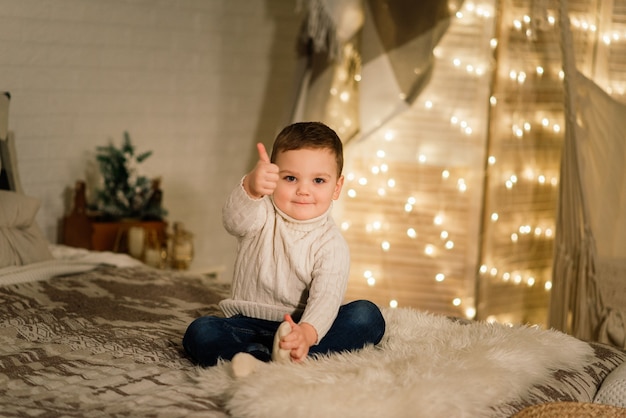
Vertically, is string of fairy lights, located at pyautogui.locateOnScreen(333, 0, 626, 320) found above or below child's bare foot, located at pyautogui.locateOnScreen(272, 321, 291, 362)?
above

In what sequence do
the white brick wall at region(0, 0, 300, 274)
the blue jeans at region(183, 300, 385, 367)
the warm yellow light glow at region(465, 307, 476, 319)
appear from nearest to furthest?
the blue jeans at region(183, 300, 385, 367) → the white brick wall at region(0, 0, 300, 274) → the warm yellow light glow at region(465, 307, 476, 319)

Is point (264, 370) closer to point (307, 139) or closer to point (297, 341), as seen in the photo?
point (297, 341)

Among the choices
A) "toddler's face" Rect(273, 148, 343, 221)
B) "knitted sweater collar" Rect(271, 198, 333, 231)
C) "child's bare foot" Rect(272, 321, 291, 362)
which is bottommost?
"child's bare foot" Rect(272, 321, 291, 362)

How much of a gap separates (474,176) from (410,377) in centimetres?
215

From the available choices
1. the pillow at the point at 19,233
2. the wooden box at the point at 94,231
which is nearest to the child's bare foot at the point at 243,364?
the pillow at the point at 19,233

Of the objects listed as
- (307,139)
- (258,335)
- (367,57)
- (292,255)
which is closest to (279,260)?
(292,255)

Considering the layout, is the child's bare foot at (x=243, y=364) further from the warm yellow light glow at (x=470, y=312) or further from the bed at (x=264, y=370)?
the warm yellow light glow at (x=470, y=312)

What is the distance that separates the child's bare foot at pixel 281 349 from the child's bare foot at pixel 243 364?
6cm

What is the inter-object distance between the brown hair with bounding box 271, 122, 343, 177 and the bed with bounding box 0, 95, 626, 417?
47 centimetres

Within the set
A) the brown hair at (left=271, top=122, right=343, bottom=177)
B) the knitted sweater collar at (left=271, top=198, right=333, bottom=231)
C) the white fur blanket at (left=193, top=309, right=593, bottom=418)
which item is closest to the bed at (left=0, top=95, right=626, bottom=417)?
the white fur blanket at (left=193, top=309, right=593, bottom=418)

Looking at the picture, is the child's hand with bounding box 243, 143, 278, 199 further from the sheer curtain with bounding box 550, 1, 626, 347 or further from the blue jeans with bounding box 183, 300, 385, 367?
the sheer curtain with bounding box 550, 1, 626, 347

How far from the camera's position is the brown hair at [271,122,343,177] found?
215 cm

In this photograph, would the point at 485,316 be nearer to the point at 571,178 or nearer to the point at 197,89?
the point at 571,178

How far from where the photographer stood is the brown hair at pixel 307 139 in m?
2.15
